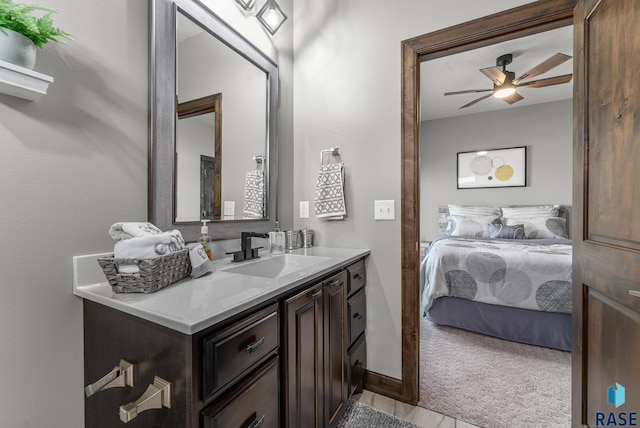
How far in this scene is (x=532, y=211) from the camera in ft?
13.1

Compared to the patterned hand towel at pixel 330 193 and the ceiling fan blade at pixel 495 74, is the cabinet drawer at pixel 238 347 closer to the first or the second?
the patterned hand towel at pixel 330 193

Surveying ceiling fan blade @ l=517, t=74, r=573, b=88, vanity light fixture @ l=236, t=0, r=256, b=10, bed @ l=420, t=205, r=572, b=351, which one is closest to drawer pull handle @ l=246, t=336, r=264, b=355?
vanity light fixture @ l=236, t=0, r=256, b=10

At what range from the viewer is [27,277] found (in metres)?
0.85

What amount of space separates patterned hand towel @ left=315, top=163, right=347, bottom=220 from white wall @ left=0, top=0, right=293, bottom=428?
1.04 metres

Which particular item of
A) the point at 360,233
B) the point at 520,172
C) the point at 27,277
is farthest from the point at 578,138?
the point at 520,172

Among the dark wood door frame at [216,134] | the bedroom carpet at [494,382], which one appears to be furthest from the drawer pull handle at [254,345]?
the bedroom carpet at [494,382]

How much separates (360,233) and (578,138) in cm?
116

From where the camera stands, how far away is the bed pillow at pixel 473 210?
14.1 ft

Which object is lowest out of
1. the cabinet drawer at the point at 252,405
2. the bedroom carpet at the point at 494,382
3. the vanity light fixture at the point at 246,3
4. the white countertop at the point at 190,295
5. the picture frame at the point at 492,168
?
the bedroom carpet at the point at 494,382

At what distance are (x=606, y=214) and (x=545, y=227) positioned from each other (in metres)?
3.23

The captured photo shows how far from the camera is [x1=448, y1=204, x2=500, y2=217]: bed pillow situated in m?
4.29

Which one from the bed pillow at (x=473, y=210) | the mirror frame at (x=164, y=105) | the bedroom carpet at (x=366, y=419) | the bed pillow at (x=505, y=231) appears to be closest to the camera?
the mirror frame at (x=164, y=105)

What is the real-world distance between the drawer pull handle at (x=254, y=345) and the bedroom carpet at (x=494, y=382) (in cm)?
133

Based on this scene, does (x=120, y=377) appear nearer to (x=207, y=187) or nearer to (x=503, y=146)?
(x=207, y=187)
